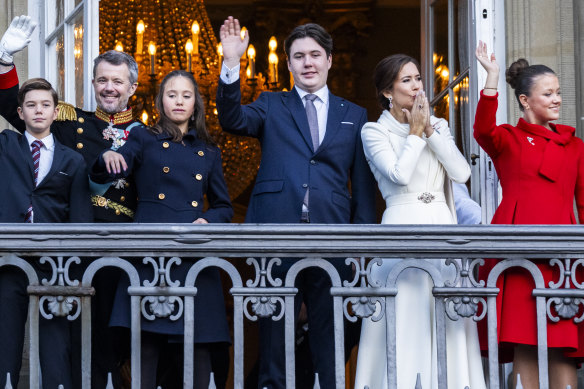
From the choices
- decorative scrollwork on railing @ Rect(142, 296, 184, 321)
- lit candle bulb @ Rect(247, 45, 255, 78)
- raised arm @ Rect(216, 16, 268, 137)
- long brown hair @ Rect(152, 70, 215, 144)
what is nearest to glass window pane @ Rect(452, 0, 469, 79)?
raised arm @ Rect(216, 16, 268, 137)

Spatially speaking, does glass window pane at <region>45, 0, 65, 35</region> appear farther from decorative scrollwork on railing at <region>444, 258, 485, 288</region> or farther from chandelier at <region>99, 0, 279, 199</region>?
decorative scrollwork on railing at <region>444, 258, 485, 288</region>

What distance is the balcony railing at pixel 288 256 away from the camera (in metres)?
5.68

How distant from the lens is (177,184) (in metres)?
6.25

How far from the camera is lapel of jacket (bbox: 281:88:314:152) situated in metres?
6.38

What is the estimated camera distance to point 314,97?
21.3 ft

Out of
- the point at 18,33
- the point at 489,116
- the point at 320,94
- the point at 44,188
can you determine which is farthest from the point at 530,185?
the point at 18,33

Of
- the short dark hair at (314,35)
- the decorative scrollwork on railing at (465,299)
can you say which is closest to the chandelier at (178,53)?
the short dark hair at (314,35)

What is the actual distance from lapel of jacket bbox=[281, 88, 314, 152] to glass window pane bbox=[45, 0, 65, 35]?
5.97 ft

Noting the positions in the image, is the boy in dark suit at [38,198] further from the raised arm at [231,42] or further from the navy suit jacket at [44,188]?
the raised arm at [231,42]

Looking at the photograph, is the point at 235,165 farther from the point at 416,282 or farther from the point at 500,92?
the point at 416,282

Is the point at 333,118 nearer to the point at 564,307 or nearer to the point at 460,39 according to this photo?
the point at 460,39

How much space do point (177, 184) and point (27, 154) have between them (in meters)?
0.71

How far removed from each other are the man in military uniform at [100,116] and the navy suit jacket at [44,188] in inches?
4.3

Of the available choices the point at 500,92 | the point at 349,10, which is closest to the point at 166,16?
the point at 349,10
